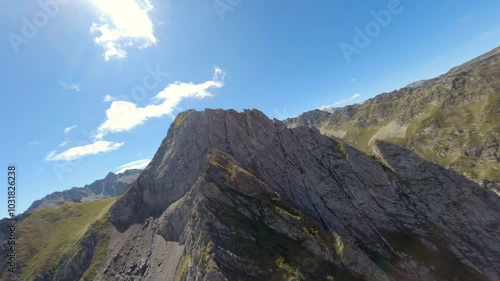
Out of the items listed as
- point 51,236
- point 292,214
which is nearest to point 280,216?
point 292,214

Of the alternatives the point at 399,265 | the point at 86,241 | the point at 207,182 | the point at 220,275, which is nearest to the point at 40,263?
the point at 86,241

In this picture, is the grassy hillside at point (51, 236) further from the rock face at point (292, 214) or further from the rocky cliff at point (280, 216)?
the rock face at point (292, 214)

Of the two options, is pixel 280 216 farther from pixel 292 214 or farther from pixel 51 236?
pixel 51 236

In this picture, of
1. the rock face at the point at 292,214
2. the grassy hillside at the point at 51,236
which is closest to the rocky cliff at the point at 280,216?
the rock face at the point at 292,214

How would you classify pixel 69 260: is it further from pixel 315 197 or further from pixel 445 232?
pixel 445 232

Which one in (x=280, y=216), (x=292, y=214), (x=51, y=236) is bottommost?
(x=292, y=214)

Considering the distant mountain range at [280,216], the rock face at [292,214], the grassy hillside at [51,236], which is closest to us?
the rock face at [292,214]
